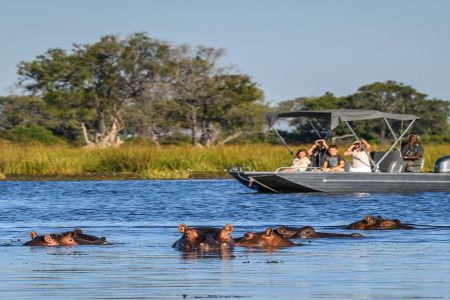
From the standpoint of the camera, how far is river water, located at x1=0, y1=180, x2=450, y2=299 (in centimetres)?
983

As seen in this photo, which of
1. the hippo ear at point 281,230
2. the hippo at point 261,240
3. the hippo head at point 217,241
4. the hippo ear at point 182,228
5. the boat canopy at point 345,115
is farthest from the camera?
the boat canopy at point 345,115

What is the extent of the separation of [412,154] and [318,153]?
74.1 inches

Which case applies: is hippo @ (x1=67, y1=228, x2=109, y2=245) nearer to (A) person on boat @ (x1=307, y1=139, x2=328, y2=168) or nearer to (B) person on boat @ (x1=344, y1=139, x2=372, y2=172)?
(A) person on boat @ (x1=307, y1=139, x2=328, y2=168)

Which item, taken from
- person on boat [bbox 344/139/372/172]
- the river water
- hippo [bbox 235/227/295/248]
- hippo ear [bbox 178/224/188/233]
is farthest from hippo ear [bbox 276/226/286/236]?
person on boat [bbox 344/139/372/172]

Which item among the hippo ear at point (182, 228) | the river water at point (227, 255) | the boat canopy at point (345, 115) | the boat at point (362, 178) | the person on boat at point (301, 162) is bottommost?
the river water at point (227, 255)

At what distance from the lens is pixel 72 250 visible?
13570 millimetres

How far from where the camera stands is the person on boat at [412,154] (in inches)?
1007

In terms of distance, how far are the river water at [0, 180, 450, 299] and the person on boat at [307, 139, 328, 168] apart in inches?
60.7

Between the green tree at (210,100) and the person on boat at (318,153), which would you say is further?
the green tree at (210,100)

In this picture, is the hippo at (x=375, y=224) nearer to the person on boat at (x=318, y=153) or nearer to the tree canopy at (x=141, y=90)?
the person on boat at (x=318, y=153)

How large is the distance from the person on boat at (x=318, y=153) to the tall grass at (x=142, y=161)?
8.59 meters

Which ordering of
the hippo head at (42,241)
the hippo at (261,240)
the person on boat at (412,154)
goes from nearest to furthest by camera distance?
the hippo at (261,240), the hippo head at (42,241), the person on boat at (412,154)

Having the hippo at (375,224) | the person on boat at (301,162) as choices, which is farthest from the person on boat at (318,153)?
the hippo at (375,224)

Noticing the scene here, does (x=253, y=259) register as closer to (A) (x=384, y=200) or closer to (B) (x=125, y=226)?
(B) (x=125, y=226)
